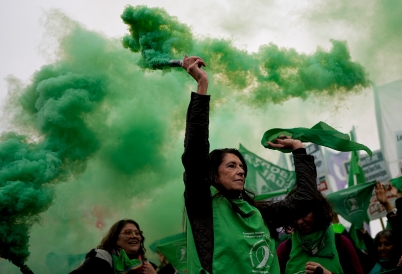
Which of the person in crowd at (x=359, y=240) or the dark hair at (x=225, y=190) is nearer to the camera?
the dark hair at (x=225, y=190)

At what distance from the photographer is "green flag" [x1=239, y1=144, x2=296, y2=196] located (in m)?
11.1

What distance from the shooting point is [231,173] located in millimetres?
2998

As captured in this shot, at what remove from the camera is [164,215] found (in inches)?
495

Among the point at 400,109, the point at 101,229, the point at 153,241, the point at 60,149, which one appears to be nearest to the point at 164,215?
the point at 153,241

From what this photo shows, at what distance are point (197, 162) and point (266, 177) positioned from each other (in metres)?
8.78

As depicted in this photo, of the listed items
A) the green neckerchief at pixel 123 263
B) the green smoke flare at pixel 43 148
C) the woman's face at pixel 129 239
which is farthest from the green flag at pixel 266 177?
the green neckerchief at pixel 123 263

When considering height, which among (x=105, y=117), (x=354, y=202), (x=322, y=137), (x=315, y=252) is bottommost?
(x=315, y=252)

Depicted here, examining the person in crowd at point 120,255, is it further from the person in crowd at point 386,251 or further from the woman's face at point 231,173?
the person in crowd at point 386,251

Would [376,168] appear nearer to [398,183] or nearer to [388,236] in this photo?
[398,183]

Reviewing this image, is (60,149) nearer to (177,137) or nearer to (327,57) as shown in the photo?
(177,137)

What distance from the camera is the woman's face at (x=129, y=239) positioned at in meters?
4.73

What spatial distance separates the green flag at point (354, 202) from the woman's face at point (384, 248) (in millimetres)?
3540

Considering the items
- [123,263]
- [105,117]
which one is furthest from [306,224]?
[105,117]

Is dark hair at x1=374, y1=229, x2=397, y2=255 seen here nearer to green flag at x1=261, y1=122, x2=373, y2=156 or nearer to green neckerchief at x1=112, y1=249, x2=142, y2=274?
green flag at x1=261, y1=122, x2=373, y2=156
